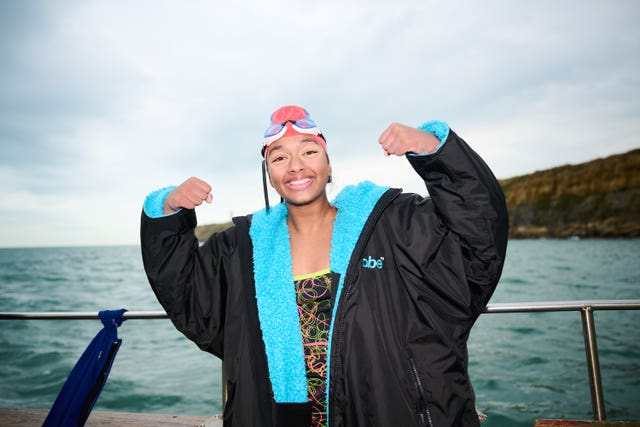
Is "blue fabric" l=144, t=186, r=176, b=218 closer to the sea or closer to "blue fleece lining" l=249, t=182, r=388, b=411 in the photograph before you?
"blue fleece lining" l=249, t=182, r=388, b=411

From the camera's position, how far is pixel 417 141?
1.51 metres

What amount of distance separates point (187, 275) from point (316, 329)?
717 millimetres

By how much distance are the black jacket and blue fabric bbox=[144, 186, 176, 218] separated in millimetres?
40

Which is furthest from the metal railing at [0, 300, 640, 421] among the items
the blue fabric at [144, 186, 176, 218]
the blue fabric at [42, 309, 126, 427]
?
the blue fabric at [42, 309, 126, 427]

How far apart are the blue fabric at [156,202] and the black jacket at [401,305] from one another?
0.04 meters

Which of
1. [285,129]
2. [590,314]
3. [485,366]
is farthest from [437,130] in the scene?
[485,366]

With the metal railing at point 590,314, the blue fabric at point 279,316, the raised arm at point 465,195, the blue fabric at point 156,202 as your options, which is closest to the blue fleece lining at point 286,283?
the blue fabric at point 279,316

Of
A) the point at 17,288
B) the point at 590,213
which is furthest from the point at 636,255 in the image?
the point at 17,288

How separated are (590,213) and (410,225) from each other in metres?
70.4

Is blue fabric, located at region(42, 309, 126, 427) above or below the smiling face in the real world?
below

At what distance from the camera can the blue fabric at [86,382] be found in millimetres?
2080

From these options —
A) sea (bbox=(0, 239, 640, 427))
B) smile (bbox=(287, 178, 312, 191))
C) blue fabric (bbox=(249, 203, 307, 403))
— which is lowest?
sea (bbox=(0, 239, 640, 427))

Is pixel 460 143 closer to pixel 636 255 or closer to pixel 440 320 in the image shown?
pixel 440 320

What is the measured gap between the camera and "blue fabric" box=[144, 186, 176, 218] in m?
1.75
